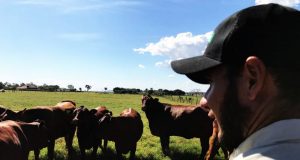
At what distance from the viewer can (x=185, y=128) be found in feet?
52.0

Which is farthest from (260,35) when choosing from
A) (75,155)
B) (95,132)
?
(75,155)

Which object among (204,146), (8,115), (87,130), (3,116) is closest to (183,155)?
(204,146)

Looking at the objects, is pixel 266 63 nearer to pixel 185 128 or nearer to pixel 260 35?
pixel 260 35

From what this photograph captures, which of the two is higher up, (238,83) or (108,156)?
(238,83)

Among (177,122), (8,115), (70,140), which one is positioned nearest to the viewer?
(8,115)

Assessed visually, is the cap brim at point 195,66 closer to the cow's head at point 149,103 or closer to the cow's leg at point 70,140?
the cow's leg at point 70,140

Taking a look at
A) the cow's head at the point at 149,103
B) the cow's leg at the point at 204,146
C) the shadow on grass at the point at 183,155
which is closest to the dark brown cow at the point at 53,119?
the cow's head at the point at 149,103

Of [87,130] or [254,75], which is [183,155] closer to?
[87,130]

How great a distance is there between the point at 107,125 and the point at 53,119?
1.83m

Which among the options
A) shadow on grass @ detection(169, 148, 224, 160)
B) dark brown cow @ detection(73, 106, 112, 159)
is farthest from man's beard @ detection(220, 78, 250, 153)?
shadow on grass @ detection(169, 148, 224, 160)

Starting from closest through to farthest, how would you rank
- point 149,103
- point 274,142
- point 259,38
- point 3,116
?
1. point 274,142
2. point 259,38
3. point 3,116
4. point 149,103

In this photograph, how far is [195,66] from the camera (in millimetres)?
1519

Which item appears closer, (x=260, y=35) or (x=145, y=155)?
(x=260, y=35)

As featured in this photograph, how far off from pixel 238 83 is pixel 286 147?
1.04 feet
